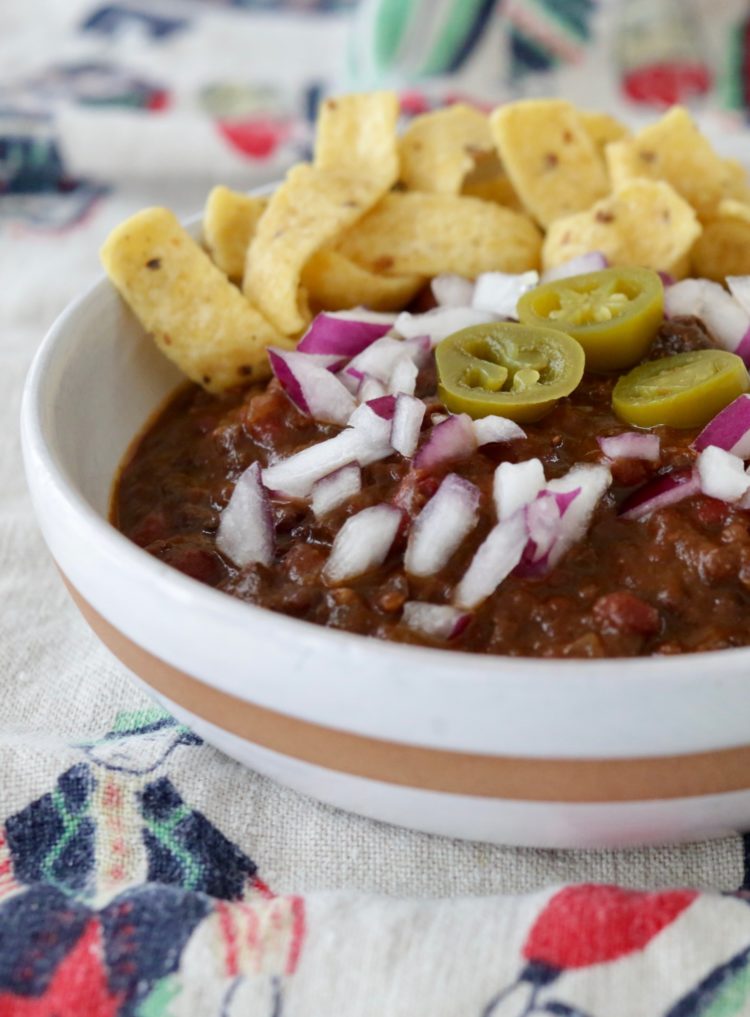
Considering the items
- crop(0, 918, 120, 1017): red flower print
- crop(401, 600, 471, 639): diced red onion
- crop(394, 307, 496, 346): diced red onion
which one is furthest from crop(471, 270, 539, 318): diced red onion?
crop(0, 918, 120, 1017): red flower print

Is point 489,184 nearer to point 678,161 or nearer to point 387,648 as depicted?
point 678,161

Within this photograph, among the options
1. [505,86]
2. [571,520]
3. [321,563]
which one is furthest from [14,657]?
[505,86]

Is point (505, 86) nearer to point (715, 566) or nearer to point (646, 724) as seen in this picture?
point (715, 566)

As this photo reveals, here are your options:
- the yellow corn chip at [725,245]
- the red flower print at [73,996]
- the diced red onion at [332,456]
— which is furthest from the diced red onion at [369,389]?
the red flower print at [73,996]

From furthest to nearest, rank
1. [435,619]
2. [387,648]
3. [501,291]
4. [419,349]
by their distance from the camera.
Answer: [501,291] < [419,349] < [435,619] < [387,648]

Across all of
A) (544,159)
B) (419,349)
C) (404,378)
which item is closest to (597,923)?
(404,378)

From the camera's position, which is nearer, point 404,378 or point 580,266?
point 404,378
